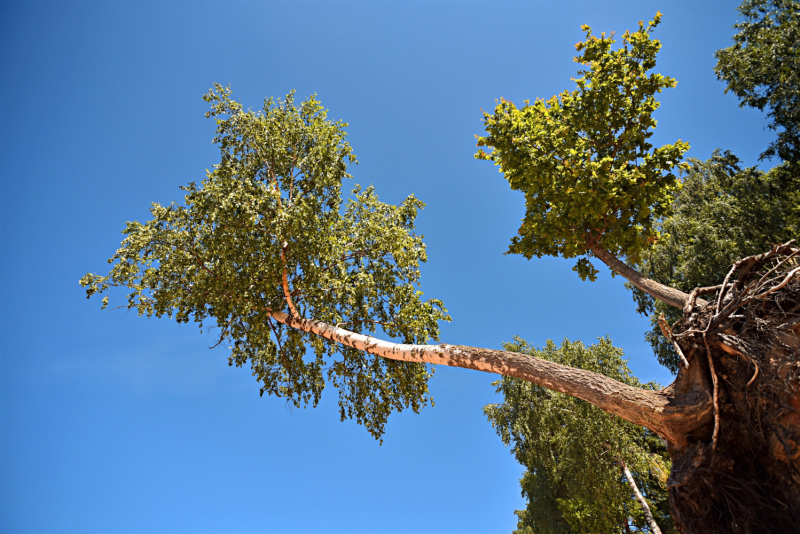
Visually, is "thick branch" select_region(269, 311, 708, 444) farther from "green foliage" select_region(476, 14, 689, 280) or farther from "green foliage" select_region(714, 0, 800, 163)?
"green foliage" select_region(714, 0, 800, 163)

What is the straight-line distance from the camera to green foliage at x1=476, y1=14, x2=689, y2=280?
9.59 metres

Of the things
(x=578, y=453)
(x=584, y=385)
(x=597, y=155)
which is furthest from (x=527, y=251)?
(x=578, y=453)

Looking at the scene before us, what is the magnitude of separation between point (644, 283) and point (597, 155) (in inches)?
141

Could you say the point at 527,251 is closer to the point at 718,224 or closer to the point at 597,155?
the point at 597,155

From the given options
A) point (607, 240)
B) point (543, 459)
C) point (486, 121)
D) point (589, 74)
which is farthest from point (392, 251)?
point (543, 459)

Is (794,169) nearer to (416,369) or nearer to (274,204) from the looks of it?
(416,369)

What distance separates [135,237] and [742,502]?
13837 mm

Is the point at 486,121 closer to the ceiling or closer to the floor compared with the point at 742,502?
closer to the ceiling

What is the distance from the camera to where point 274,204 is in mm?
10297

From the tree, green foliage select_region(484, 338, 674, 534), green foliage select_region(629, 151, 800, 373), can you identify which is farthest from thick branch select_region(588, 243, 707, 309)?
green foliage select_region(484, 338, 674, 534)

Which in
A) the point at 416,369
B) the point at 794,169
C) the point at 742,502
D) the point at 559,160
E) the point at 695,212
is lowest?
the point at 742,502

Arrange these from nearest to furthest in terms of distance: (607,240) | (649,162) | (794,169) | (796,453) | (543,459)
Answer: (796,453) → (649,162) → (607,240) → (794,169) → (543,459)

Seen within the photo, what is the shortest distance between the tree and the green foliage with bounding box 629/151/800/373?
3.39m

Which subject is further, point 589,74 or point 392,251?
point 392,251
